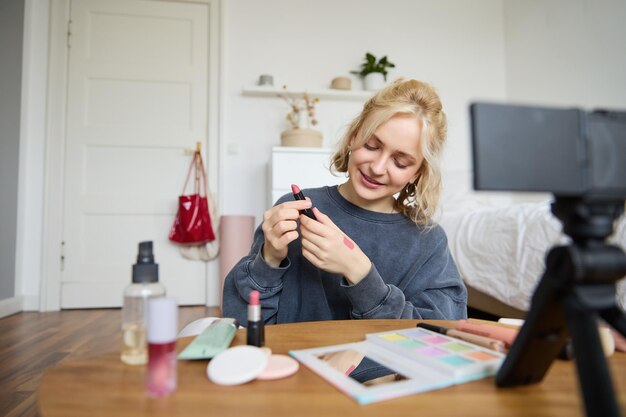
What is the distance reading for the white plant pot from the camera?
9.47ft

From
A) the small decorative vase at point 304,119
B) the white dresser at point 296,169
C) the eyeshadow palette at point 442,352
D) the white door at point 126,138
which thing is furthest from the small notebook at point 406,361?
the small decorative vase at point 304,119

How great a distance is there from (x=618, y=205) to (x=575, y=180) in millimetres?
50

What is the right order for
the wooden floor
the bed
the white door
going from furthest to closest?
the white door
the bed
the wooden floor

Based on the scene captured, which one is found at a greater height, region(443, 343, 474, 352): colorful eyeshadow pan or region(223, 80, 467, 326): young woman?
region(223, 80, 467, 326): young woman

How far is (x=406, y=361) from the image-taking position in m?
0.40

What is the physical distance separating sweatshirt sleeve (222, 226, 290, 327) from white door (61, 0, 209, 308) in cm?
206

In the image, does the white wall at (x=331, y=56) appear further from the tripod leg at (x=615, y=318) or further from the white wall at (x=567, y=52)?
the tripod leg at (x=615, y=318)

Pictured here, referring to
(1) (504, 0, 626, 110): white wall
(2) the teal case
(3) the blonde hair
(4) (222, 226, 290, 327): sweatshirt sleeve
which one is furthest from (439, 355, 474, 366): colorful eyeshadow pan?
(1) (504, 0, 626, 110): white wall

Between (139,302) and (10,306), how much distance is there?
2543 mm

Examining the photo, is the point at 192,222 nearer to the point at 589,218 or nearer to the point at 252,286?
the point at 252,286

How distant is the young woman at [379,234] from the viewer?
69cm

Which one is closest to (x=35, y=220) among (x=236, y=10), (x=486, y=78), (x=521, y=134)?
(x=236, y=10)

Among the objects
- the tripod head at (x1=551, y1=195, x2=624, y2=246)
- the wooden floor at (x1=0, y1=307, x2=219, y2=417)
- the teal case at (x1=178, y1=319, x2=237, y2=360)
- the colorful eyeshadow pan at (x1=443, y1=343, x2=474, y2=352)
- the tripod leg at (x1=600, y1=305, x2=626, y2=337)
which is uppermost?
the tripod head at (x1=551, y1=195, x2=624, y2=246)

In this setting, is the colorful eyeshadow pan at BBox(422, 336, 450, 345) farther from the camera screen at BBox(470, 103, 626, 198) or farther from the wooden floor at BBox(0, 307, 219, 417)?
the wooden floor at BBox(0, 307, 219, 417)
